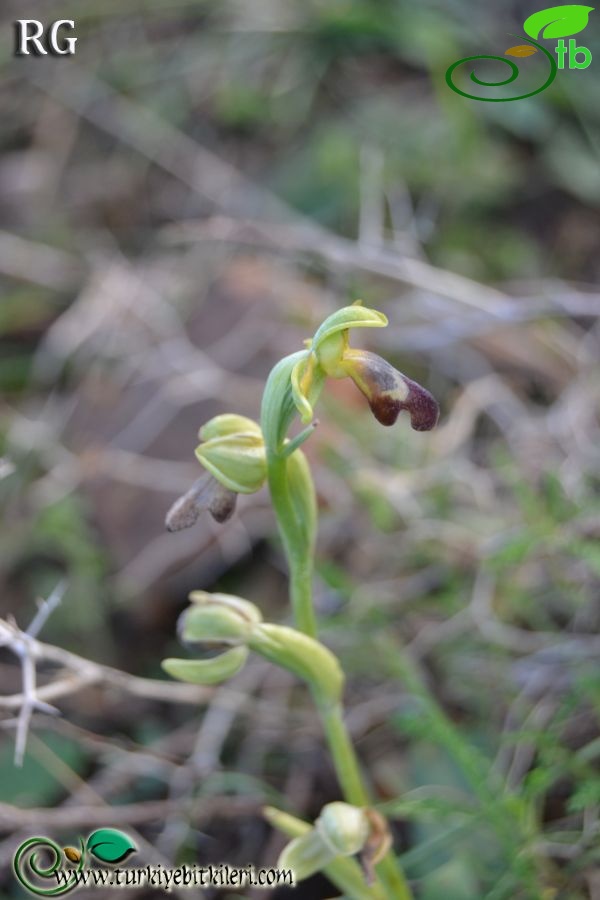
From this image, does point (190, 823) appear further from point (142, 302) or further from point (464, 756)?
point (142, 302)

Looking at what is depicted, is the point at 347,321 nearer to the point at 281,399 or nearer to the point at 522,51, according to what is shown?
the point at 281,399

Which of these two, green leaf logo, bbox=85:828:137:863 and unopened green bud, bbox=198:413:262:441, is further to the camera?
green leaf logo, bbox=85:828:137:863

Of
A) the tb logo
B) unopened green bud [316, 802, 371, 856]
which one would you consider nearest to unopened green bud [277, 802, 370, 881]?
unopened green bud [316, 802, 371, 856]

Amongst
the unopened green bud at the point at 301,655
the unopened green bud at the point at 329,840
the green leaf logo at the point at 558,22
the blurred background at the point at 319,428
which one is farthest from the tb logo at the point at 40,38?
the unopened green bud at the point at 329,840

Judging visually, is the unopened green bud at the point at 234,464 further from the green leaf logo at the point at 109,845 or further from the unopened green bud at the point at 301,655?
the green leaf logo at the point at 109,845

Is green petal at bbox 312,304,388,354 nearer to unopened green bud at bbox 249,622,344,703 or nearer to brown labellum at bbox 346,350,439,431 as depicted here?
brown labellum at bbox 346,350,439,431

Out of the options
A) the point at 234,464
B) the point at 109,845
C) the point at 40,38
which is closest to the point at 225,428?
the point at 234,464
